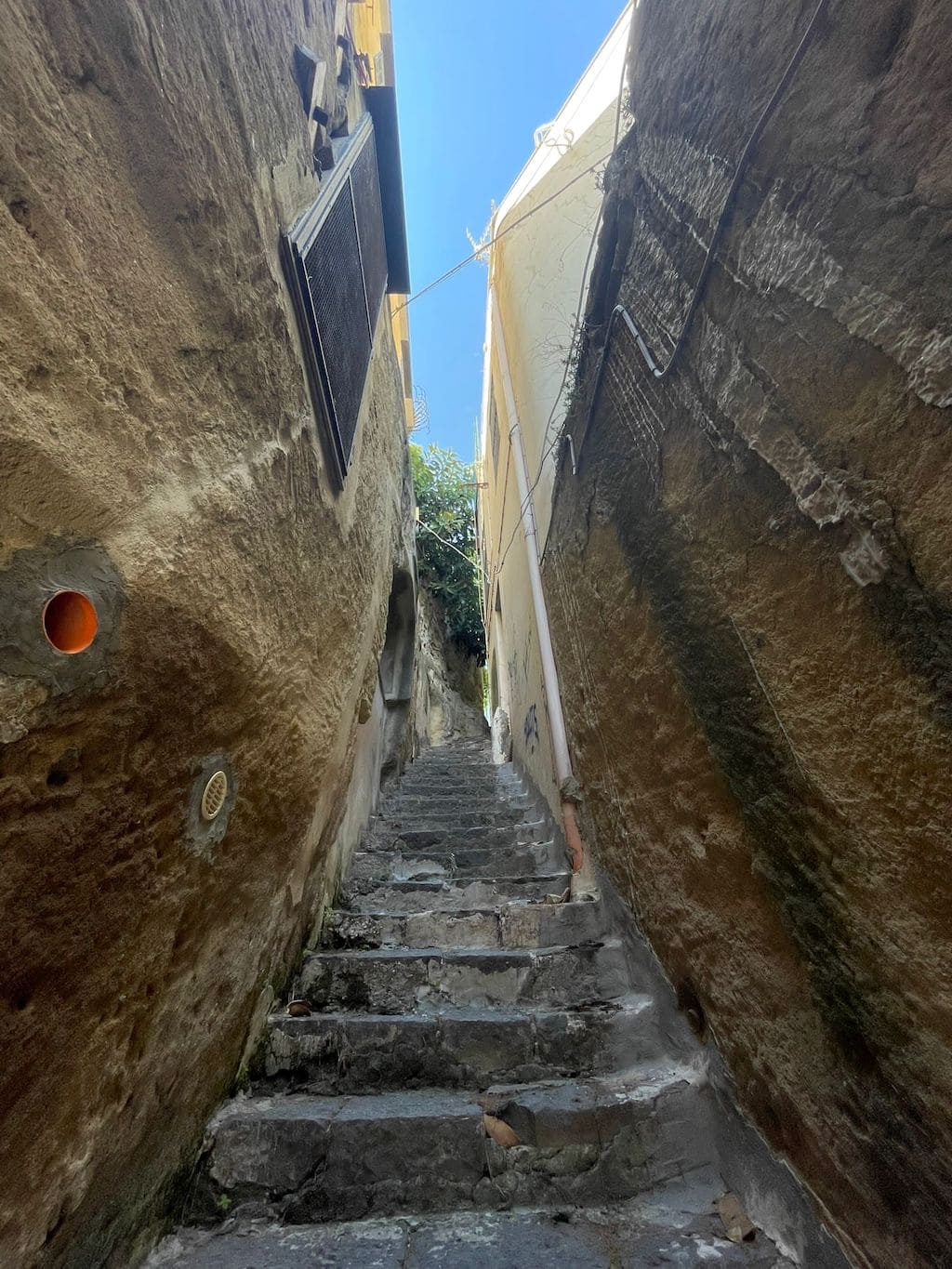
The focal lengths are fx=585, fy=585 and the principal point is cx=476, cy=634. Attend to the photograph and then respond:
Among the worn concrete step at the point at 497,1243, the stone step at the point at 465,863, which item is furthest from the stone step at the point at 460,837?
the worn concrete step at the point at 497,1243

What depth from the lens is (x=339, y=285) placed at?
2.53 meters

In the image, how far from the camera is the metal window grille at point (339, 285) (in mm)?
2018

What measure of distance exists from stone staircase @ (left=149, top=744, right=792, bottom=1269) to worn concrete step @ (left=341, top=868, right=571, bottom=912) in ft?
0.88

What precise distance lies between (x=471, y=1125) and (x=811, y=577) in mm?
1600

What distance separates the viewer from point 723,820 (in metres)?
1.44

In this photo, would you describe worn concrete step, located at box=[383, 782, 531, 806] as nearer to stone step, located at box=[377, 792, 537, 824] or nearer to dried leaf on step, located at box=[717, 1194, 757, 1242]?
stone step, located at box=[377, 792, 537, 824]

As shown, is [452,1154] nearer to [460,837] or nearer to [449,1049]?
[449,1049]

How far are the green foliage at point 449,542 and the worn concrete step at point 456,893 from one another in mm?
7140

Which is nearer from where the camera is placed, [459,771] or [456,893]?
[456,893]

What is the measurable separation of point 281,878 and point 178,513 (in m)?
1.31

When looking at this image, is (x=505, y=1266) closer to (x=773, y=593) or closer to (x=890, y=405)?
(x=773, y=593)

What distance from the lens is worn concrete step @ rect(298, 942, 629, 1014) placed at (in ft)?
6.72

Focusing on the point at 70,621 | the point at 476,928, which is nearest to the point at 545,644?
the point at 476,928

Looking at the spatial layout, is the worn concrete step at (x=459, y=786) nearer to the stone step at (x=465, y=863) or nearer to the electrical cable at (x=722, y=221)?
the stone step at (x=465, y=863)
